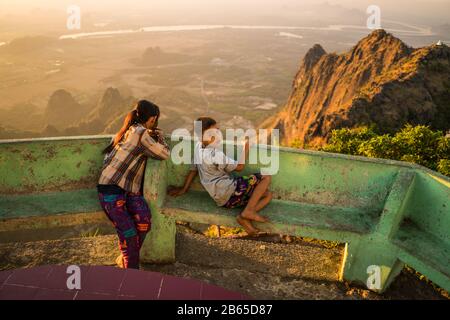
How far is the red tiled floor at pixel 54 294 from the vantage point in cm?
247

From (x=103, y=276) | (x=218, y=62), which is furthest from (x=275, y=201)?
(x=218, y=62)

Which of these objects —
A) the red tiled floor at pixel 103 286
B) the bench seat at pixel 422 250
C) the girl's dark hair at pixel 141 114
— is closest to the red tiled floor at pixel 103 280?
the red tiled floor at pixel 103 286

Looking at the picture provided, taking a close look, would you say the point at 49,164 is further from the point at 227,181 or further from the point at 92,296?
the point at 92,296

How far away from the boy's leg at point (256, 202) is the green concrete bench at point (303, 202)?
153 millimetres

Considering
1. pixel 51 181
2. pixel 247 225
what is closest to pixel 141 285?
pixel 247 225

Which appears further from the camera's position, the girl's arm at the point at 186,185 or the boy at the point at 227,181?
the girl's arm at the point at 186,185

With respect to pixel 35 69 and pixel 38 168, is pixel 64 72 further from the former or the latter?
pixel 38 168

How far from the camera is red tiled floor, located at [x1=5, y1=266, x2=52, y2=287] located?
2600 mm

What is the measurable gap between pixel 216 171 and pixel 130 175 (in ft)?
2.85

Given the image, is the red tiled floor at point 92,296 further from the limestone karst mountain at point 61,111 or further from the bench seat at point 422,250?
the limestone karst mountain at point 61,111

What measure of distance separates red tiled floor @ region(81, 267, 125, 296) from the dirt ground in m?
1.55

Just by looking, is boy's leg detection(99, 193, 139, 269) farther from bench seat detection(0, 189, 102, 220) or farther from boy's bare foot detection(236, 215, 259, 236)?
boy's bare foot detection(236, 215, 259, 236)

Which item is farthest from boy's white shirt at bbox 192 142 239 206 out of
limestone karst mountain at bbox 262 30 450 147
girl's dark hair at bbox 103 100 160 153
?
limestone karst mountain at bbox 262 30 450 147

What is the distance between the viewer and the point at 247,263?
4516 millimetres
